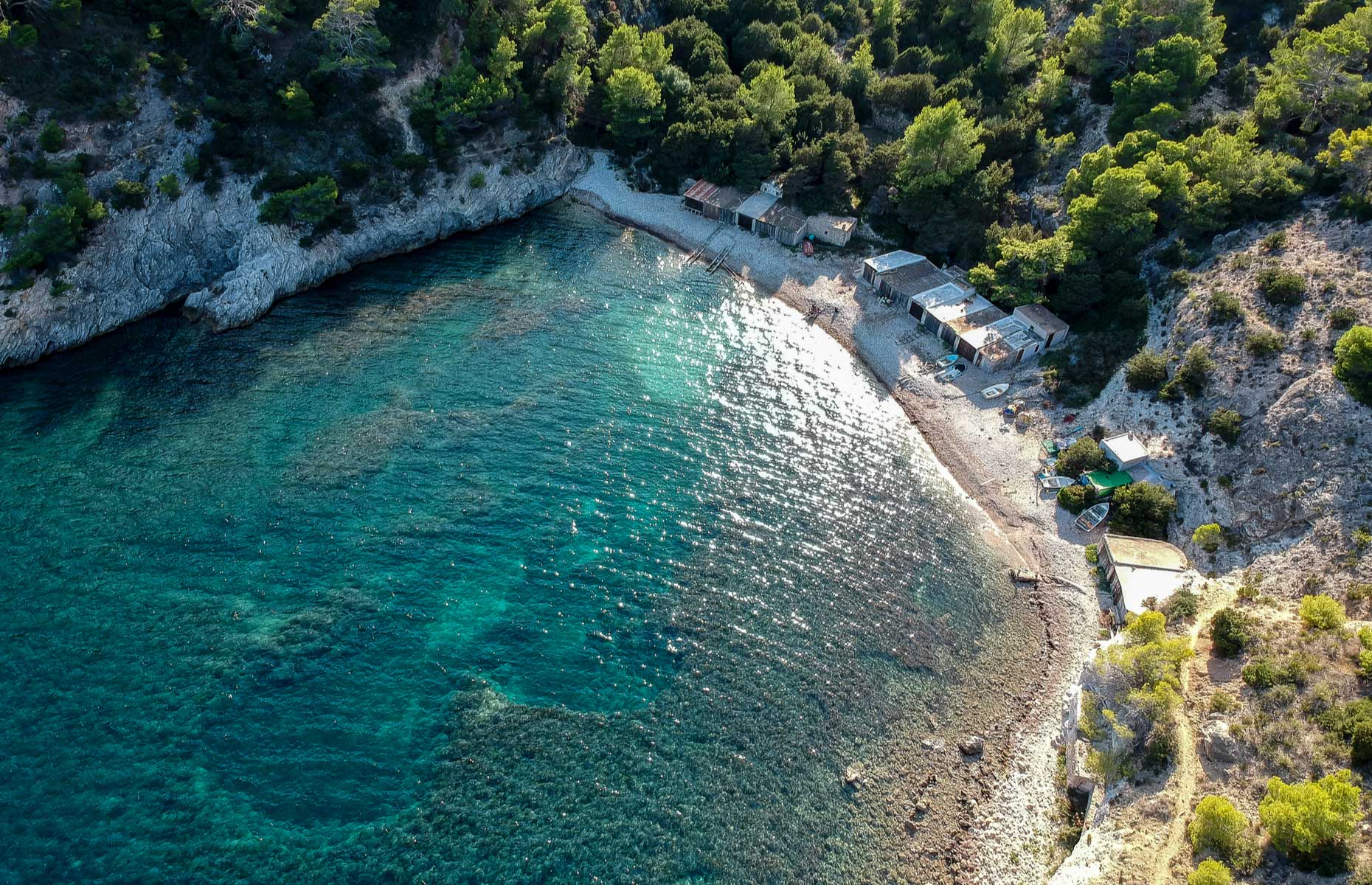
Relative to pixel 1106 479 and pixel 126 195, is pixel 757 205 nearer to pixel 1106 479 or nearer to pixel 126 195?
pixel 1106 479

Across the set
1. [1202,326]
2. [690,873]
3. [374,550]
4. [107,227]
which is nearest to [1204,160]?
[1202,326]

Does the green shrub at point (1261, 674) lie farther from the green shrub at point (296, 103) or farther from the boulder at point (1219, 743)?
the green shrub at point (296, 103)

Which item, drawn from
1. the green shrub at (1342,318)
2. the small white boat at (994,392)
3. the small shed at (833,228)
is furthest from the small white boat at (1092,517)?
the small shed at (833,228)

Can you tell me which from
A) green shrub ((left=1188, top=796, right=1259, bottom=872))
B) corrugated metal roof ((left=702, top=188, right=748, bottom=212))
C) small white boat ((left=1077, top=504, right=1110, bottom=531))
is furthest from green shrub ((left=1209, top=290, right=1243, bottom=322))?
corrugated metal roof ((left=702, top=188, right=748, bottom=212))

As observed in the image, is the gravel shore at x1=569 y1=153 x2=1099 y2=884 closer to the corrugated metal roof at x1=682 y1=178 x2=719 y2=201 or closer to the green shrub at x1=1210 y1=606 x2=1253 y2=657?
the corrugated metal roof at x1=682 y1=178 x2=719 y2=201

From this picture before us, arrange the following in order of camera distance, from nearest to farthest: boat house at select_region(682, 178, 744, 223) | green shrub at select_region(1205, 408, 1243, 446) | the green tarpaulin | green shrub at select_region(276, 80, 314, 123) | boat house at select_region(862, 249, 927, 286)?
1. green shrub at select_region(1205, 408, 1243, 446)
2. the green tarpaulin
3. green shrub at select_region(276, 80, 314, 123)
4. boat house at select_region(862, 249, 927, 286)
5. boat house at select_region(682, 178, 744, 223)

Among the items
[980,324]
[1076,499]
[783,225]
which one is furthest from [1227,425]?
[783,225]

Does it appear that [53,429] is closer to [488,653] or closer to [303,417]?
[303,417]
